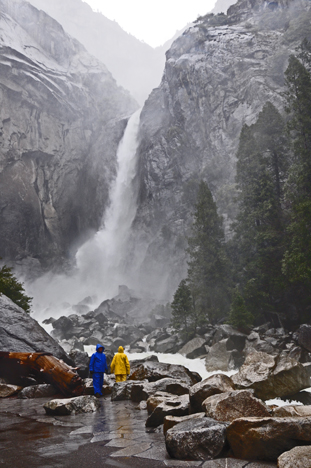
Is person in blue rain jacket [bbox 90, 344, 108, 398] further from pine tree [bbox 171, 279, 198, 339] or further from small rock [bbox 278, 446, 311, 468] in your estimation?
pine tree [bbox 171, 279, 198, 339]

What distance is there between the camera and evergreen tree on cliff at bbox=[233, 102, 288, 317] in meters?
24.0

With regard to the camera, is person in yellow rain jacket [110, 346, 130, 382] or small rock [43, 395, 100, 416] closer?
small rock [43, 395, 100, 416]

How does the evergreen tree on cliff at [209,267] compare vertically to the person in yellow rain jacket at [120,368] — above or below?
above

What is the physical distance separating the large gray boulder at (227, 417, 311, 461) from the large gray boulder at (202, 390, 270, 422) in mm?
941

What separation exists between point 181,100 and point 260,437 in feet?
193

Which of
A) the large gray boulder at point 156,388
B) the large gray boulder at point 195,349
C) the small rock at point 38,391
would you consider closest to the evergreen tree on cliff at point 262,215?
the large gray boulder at point 195,349

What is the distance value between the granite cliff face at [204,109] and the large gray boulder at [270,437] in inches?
1462

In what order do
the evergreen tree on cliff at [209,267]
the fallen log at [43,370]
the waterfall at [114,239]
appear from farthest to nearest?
the waterfall at [114,239] → the evergreen tree on cliff at [209,267] → the fallen log at [43,370]

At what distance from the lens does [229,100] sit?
4831 centimetres

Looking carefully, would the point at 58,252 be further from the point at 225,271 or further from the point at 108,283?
the point at 225,271

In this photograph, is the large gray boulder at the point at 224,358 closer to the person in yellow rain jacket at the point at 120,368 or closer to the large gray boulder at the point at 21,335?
the person in yellow rain jacket at the point at 120,368

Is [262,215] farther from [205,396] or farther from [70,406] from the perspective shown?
[70,406]

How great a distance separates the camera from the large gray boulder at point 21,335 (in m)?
10.6

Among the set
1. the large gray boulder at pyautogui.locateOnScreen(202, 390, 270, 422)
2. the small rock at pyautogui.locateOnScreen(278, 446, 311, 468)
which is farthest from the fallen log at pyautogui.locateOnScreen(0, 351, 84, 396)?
the small rock at pyautogui.locateOnScreen(278, 446, 311, 468)
